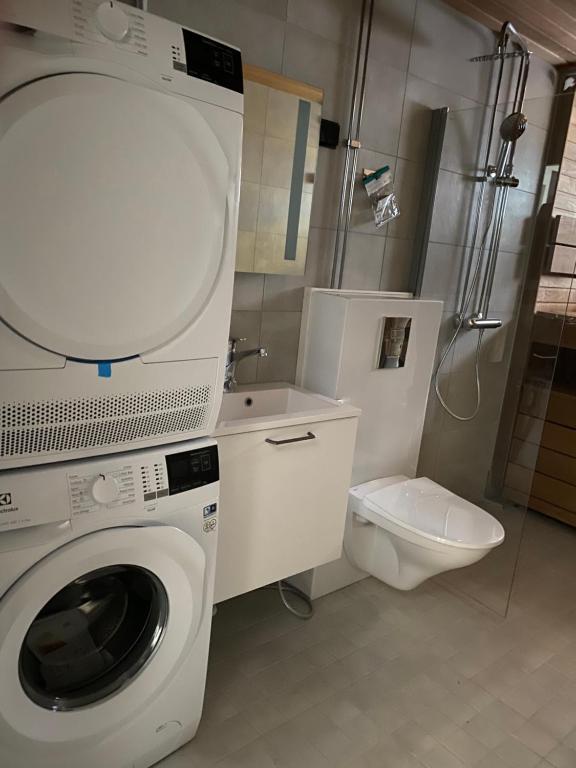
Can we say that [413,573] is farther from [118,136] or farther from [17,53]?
[17,53]

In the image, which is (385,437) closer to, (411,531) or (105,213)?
(411,531)

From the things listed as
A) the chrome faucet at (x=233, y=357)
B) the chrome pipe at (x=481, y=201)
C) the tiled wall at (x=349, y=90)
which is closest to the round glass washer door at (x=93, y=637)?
the chrome faucet at (x=233, y=357)

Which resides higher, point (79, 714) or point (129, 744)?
point (79, 714)

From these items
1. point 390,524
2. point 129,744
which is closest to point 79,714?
point 129,744

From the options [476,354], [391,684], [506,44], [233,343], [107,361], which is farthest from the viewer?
[476,354]

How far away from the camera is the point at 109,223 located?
1095 mm

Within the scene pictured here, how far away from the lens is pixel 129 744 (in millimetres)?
1379

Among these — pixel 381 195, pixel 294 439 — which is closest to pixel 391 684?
pixel 294 439

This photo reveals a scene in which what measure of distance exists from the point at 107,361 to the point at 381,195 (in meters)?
1.51

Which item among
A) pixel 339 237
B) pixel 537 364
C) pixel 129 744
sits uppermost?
pixel 339 237

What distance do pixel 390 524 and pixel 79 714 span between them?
1140 mm

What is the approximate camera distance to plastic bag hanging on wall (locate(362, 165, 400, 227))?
224 cm

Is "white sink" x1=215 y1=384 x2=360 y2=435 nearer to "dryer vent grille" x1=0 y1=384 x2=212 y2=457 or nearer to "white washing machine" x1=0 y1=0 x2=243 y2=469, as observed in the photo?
"dryer vent grille" x1=0 y1=384 x2=212 y2=457

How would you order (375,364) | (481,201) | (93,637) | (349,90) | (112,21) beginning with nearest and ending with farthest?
(112,21) → (93,637) → (349,90) → (375,364) → (481,201)
